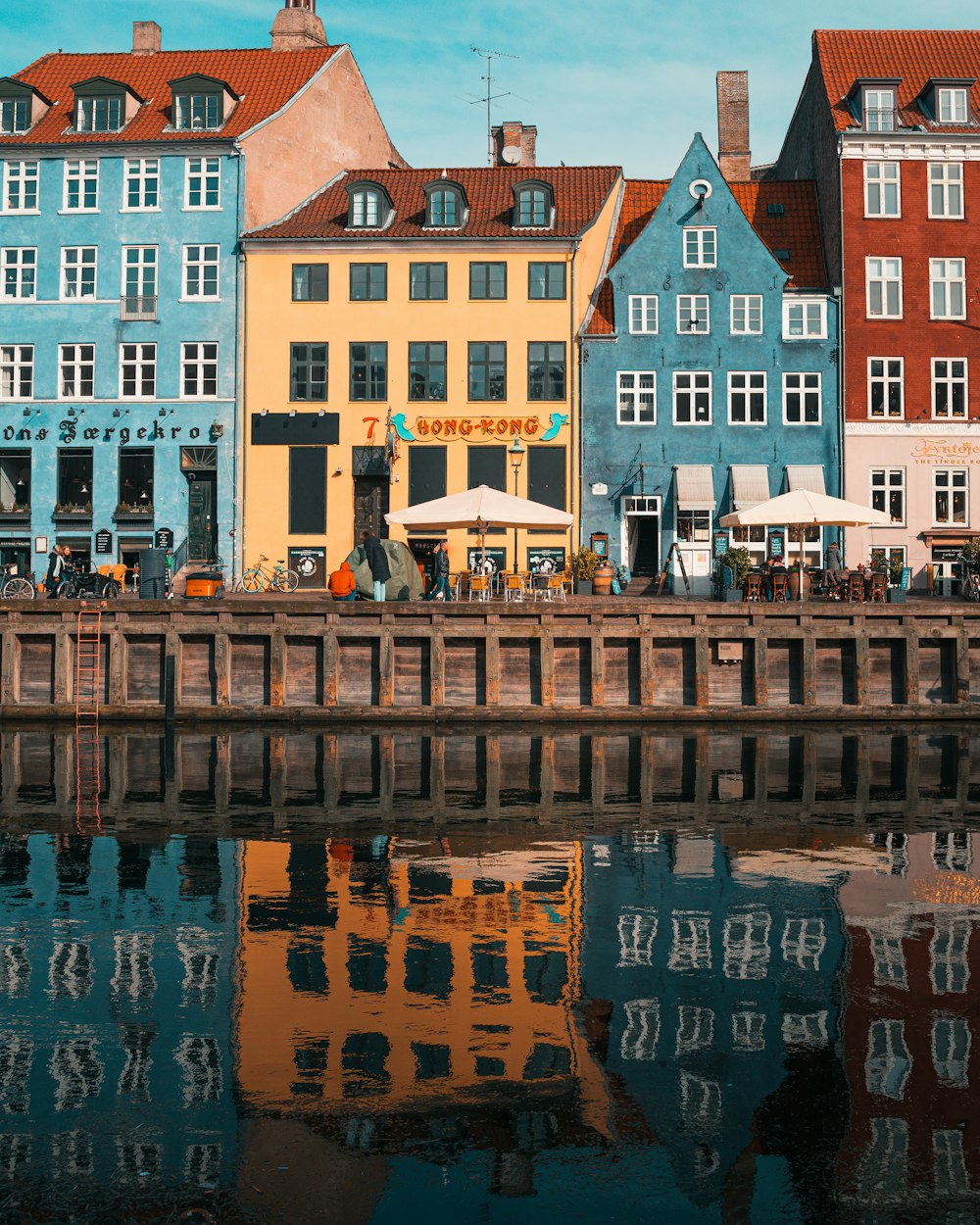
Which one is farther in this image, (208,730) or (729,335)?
(729,335)

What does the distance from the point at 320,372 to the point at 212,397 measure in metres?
3.78

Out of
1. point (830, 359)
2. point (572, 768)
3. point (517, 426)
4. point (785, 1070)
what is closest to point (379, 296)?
point (517, 426)

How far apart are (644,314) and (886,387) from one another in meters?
8.30

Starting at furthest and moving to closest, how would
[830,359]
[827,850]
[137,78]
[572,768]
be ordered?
[137,78]
[830,359]
[572,768]
[827,850]

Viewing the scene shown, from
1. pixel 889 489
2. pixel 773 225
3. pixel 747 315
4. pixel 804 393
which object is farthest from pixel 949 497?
pixel 773 225

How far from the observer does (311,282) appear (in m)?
46.2

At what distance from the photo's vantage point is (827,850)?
18281 millimetres

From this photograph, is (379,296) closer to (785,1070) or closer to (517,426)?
(517,426)

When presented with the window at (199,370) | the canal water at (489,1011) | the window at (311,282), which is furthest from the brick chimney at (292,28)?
the canal water at (489,1011)

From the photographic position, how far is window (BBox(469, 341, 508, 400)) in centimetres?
4566

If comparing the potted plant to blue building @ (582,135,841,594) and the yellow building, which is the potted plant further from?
the yellow building

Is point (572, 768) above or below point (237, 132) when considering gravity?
below

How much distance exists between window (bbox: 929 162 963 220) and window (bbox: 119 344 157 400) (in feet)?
87.2

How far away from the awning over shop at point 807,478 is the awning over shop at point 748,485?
2.65ft
